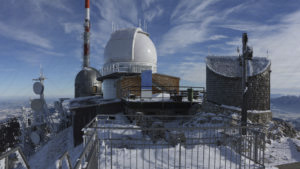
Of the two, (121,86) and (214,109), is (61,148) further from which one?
(214,109)

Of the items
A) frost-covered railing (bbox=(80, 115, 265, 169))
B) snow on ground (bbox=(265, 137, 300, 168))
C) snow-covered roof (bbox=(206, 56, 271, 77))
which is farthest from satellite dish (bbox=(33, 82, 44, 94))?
snow on ground (bbox=(265, 137, 300, 168))

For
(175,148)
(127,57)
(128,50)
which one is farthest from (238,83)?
(128,50)

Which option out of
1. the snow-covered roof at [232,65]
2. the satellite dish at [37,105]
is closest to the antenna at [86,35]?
the satellite dish at [37,105]

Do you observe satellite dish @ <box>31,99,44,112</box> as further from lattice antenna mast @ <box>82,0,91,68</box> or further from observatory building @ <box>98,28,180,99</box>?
lattice antenna mast @ <box>82,0,91,68</box>

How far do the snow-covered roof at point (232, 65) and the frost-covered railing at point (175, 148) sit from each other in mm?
9170

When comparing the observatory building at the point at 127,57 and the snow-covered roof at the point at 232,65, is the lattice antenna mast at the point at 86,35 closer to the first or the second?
the observatory building at the point at 127,57

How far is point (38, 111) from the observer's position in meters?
25.1

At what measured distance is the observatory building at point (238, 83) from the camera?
681 inches

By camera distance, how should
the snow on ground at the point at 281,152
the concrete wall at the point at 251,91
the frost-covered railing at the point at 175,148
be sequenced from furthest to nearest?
the concrete wall at the point at 251,91
the snow on ground at the point at 281,152
the frost-covered railing at the point at 175,148

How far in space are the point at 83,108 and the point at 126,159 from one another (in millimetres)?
12487

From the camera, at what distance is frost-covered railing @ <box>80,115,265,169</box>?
202 inches

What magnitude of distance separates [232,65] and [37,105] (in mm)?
28810

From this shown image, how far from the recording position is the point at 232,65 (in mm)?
18609

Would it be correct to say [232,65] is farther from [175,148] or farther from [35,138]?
[35,138]
